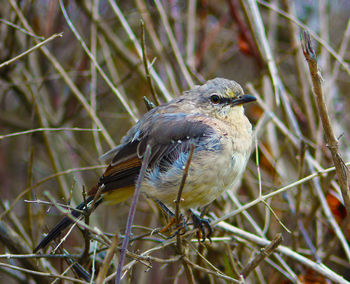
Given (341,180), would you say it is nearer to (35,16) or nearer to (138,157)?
(138,157)

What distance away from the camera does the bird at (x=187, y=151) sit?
3174 mm

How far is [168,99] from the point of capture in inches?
159

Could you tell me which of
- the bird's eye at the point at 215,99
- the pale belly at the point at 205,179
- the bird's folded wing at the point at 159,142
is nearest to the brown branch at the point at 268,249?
the pale belly at the point at 205,179

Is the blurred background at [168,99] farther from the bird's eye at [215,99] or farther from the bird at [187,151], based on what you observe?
the bird's eye at [215,99]

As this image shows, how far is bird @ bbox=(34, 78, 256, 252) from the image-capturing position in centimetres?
317

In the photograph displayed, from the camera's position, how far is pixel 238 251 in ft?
12.3

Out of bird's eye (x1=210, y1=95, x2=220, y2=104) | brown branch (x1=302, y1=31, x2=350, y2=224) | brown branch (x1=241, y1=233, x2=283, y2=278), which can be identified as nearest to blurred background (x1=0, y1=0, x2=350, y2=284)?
bird's eye (x1=210, y1=95, x2=220, y2=104)

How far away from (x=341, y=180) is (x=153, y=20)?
3401 mm

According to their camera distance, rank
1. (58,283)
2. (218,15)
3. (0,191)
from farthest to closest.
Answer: (218,15) → (0,191) → (58,283)

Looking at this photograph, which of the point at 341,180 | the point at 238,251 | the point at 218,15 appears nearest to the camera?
the point at 341,180

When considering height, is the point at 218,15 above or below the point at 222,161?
above

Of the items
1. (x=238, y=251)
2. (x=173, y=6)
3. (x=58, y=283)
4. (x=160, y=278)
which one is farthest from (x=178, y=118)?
(x=173, y=6)

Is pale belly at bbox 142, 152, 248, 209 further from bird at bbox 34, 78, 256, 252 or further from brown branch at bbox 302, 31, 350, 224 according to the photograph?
brown branch at bbox 302, 31, 350, 224

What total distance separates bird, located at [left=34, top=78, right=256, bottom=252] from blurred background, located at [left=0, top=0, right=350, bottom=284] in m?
0.30
